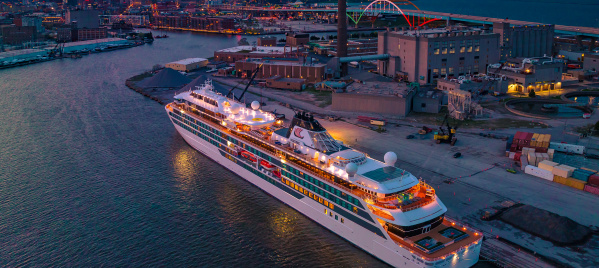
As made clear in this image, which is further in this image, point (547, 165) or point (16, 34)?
point (16, 34)

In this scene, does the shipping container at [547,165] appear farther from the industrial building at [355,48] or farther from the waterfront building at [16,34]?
the waterfront building at [16,34]

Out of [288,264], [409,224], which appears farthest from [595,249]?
[288,264]

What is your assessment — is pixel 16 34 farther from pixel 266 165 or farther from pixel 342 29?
pixel 266 165

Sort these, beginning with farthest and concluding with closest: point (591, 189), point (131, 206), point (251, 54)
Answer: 1. point (251, 54)
2. point (131, 206)
3. point (591, 189)

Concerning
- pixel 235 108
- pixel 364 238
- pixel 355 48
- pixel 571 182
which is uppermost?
pixel 355 48

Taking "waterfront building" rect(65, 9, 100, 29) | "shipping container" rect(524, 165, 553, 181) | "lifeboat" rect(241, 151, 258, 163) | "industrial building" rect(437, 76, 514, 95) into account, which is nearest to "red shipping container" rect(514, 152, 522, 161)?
"shipping container" rect(524, 165, 553, 181)

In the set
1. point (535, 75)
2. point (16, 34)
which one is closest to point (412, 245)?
point (535, 75)
